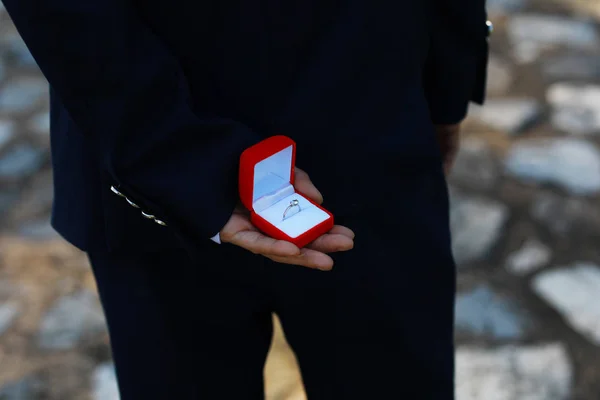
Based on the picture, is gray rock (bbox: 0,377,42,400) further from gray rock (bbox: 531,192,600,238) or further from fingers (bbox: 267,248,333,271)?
gray rock (bbox: 531,192,600,238)

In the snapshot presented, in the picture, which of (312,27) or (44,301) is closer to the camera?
(312,27)

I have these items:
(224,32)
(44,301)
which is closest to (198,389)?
(224,32)

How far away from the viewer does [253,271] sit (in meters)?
0.80

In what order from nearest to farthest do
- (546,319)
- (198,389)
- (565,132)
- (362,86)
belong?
(362,86)
(198,389)
(546,319)
(565,132)

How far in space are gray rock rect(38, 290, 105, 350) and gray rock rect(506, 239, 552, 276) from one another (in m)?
1.06

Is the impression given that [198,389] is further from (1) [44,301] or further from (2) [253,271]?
(1) [44,301]

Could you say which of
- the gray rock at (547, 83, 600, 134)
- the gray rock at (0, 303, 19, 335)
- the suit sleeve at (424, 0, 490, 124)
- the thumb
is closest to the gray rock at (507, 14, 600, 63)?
the gray rock at (547, 83, 600, 134)

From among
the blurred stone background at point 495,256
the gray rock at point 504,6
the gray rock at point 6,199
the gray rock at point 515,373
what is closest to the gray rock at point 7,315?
the blurred stone background at point 495,256

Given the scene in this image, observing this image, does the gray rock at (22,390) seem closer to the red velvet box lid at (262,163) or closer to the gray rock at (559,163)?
the red velvet box lid at (262,163)

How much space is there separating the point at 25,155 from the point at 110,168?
1801mm

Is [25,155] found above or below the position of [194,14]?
below

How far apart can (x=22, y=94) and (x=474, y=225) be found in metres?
1.75

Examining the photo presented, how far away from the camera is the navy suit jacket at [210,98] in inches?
25.8

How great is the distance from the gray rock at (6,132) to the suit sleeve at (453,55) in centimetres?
185
